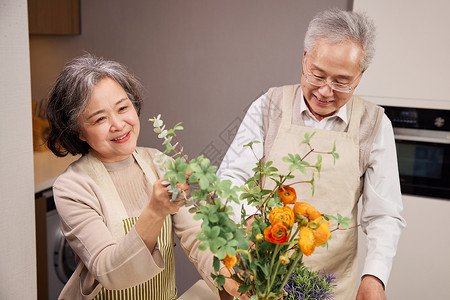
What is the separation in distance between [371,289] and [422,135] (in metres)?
1.38

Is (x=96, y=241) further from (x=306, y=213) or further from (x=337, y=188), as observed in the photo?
(x=337, y=188)

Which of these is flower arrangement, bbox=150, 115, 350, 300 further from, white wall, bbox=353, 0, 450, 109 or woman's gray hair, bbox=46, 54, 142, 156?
white wall, bbox=353, 0, 450, 109

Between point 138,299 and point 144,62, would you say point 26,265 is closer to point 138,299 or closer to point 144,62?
point 138,299

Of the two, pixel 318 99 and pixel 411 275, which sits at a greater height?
pixel 318 99

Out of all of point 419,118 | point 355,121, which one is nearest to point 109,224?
point 355,121

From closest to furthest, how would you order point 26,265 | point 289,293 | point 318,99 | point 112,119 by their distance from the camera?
1. point 289,293
2. point 26,265
3. point 112,119
4. point 318,99

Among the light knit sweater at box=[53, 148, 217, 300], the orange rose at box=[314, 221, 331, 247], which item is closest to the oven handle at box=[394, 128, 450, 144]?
the light knit sweater at box=[53, 148, 217, 300]

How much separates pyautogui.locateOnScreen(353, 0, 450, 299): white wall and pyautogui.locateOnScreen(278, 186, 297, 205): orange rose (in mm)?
1671

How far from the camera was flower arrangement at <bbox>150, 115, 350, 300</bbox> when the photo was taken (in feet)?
2.47

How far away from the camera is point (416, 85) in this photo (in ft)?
Result: 7.63

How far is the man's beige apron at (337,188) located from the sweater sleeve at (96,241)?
698 mm

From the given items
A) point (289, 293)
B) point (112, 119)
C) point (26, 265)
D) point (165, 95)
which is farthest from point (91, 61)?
point (165, 95)

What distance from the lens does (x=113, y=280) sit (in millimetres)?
1150

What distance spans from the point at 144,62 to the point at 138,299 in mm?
2198
